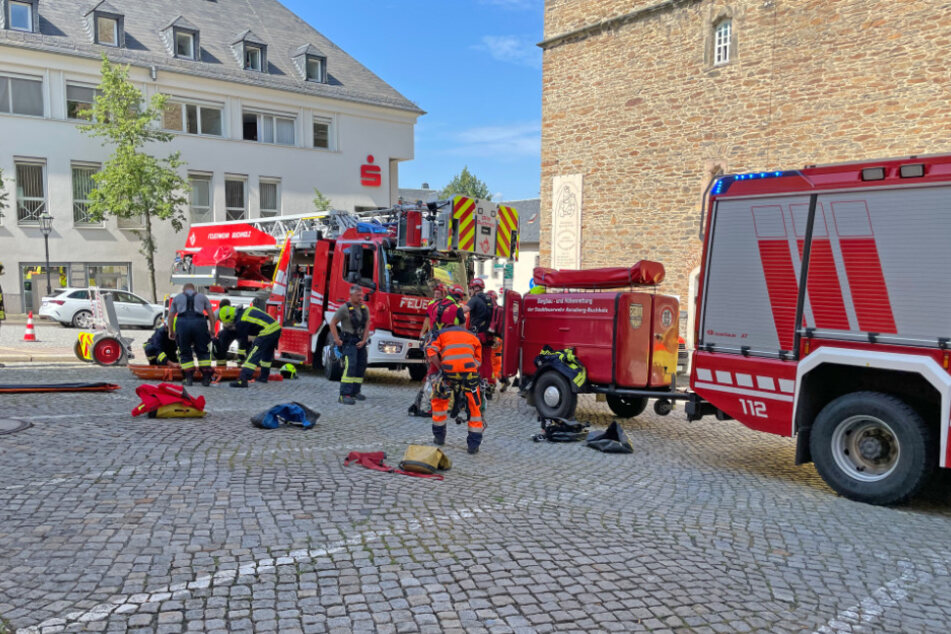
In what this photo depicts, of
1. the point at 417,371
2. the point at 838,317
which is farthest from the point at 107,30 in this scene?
the point at 838,317

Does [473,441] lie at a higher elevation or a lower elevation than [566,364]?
lower

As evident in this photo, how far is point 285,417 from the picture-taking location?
845 cm

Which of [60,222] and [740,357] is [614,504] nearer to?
[740,357]

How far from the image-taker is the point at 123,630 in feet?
11.3

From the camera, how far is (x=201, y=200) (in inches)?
1396

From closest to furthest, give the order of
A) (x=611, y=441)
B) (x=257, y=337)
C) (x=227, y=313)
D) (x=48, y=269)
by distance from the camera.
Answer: (x=611, y=441) < (x=257, y=337) < (x=227, y=313) < (x=48, y=269)

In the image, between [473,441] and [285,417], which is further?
[285,417]

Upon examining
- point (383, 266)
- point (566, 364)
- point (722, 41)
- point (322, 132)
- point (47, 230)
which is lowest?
point (566, 364)

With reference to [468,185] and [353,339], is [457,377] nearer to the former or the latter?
[353,339]

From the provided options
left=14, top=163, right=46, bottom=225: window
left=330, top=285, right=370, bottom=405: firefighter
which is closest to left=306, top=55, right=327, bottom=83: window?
left=14, top=163, right=46, bottom=225: window

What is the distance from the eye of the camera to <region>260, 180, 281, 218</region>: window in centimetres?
3728

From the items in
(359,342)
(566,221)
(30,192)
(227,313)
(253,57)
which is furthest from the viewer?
(253,57)

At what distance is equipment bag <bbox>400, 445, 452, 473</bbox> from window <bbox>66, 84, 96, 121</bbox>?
30.9 m

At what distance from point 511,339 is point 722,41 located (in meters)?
11.8
